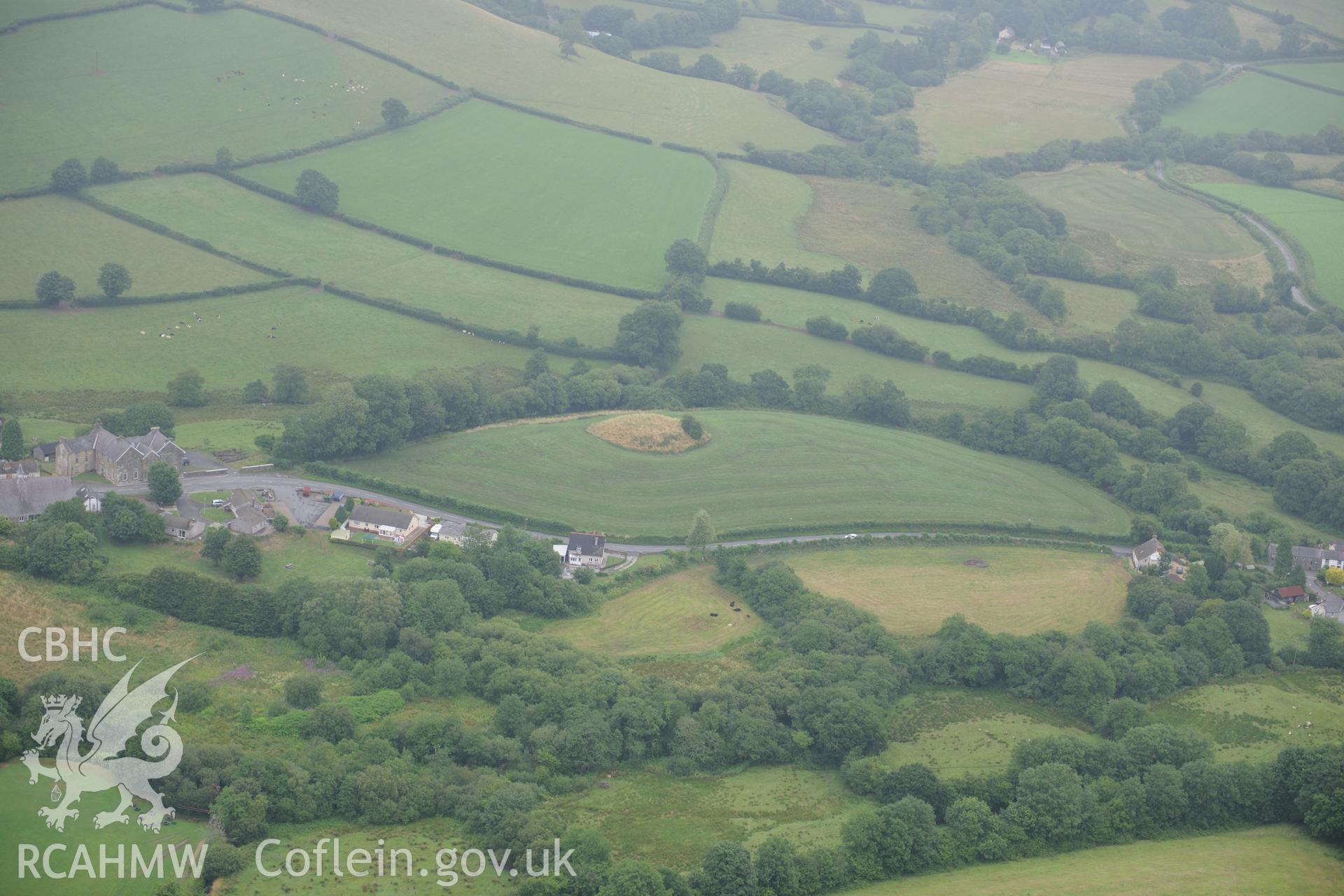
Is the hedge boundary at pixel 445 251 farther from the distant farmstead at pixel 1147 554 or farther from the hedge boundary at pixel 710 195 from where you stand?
the distant farmstead at pixel 1147 554

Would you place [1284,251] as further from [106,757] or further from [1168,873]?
[106,757]

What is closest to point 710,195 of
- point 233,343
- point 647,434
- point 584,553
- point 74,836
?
point 647,434

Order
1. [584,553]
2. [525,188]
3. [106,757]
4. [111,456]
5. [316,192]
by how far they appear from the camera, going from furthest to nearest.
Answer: [525,188] → [316,192] → [584,553] → [111,456] → [106,757]

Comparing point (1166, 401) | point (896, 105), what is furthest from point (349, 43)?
point (1166, 401)

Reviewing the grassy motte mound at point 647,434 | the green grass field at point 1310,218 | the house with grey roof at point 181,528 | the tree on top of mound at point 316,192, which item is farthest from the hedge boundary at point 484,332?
the green grass field at point 1310,218

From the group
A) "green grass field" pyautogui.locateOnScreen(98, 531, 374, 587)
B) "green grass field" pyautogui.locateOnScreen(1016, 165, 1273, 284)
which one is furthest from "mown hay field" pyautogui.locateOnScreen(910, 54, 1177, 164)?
"green grass field" pyautogui.locateOnScreen(98, 531, 374, 587)

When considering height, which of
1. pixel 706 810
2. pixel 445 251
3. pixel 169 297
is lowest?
pixel 706 810

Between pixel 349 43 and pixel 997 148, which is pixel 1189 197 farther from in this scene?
pixel 349 43
